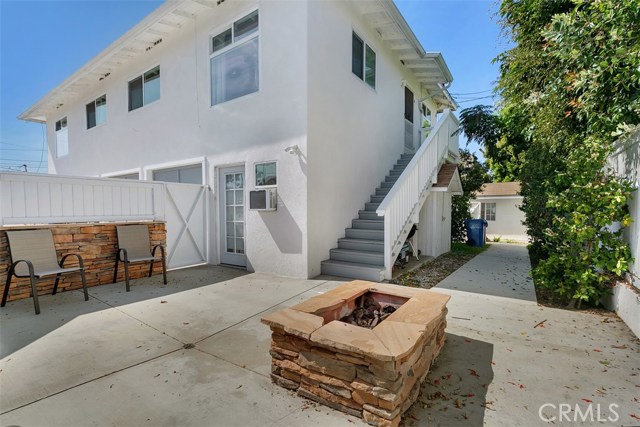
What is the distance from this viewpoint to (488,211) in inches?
749

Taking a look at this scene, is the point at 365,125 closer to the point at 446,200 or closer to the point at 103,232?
the point at 446,200

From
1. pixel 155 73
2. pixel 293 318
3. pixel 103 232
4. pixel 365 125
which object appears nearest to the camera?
pixel 293 318

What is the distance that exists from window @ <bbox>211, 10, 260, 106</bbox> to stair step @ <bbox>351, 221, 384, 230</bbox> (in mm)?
3773

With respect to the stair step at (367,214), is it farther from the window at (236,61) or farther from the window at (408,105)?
the window at (408,105)

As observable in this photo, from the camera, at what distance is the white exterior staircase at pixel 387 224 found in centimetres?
564

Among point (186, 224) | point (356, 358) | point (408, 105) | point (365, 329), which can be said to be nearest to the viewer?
point (356, 358)

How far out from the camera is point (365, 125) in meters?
7.74

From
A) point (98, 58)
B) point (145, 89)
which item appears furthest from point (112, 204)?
point (98, 58)

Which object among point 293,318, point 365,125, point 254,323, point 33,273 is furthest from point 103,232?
point 365,125

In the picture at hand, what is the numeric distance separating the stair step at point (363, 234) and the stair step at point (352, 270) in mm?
846

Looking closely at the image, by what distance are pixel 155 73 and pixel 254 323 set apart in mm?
8480

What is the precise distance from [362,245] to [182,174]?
535cm

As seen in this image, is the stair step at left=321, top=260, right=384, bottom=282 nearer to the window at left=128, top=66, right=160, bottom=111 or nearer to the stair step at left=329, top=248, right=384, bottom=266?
the stair step at left=329, top=248, right=384, bottom=266

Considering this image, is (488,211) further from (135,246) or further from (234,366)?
(234,366)
